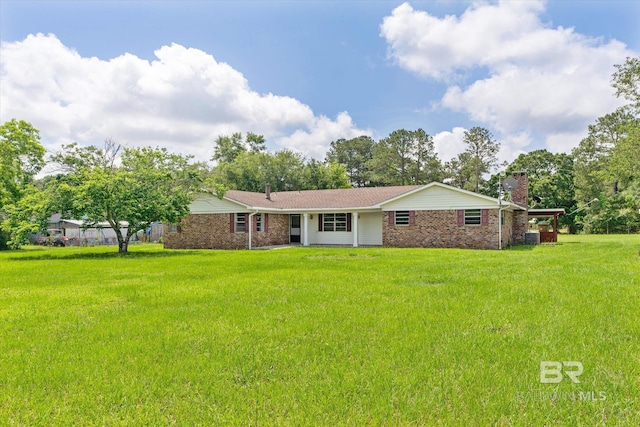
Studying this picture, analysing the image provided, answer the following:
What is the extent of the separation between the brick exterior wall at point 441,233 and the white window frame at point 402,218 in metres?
0.18

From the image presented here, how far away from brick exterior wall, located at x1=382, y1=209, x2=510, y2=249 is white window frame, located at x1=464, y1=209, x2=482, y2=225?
0.21m

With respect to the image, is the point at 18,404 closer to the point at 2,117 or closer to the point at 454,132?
the point at 2,117

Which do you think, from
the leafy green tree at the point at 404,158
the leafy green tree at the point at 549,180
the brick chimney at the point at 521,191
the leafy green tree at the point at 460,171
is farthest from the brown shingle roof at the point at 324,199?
the leafy green tree at the point at 460,171

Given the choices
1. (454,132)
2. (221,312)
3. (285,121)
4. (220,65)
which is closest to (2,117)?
(220,65)

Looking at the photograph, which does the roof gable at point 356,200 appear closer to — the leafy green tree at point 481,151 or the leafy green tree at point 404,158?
the leafy green tree at point 404,158

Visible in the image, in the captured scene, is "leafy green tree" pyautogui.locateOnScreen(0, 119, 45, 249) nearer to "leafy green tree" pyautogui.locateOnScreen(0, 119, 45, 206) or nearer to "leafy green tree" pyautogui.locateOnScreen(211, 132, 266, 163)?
"leafy green tree" pyautogui.locateOnScreen(0, 119, 45, 206)

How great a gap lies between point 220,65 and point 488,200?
14.2 m

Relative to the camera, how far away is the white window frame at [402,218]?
2103cm

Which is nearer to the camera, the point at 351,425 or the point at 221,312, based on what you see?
the point at 351,425

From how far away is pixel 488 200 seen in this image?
1909cm

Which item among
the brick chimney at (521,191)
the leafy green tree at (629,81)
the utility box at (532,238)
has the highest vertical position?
the leafy green tree at (629,81)

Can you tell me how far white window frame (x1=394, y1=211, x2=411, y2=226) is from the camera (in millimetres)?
21034

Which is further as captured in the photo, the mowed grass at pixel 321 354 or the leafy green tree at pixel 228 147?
the leafy green tree at pixel 228 147

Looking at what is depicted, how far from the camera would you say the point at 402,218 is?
69.4ft
